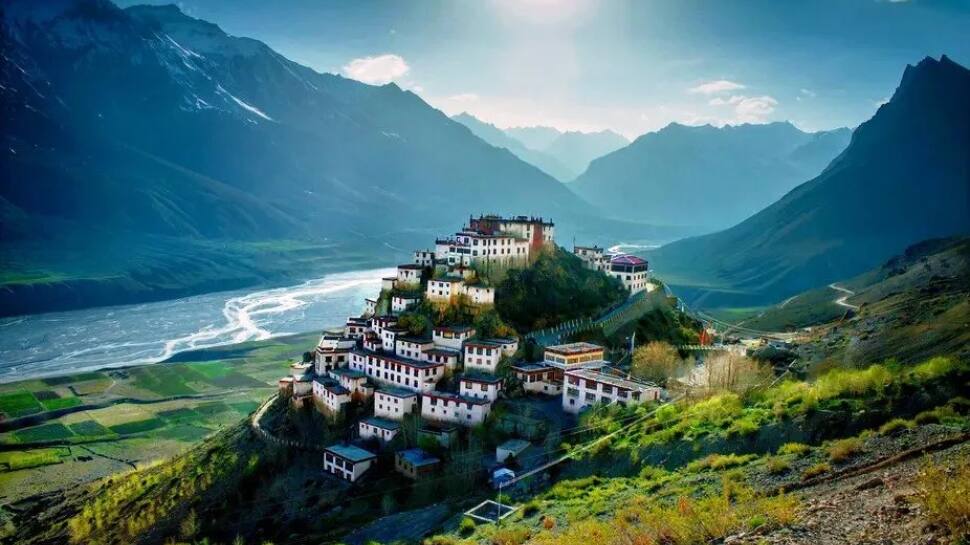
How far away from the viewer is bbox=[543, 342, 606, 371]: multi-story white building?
5334cm

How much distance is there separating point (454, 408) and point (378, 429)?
20.5 feet

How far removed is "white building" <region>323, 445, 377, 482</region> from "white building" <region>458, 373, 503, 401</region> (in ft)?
26.4

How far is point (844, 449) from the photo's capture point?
25016 millimetres

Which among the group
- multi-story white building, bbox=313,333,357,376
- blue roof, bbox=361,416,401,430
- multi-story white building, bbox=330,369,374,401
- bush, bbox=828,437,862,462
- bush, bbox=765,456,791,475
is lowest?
blue roof, bbox=361,416,401,430

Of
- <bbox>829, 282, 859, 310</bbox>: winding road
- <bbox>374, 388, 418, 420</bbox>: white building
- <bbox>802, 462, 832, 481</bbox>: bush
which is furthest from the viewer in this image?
<bbox>829, 282, 859, 310</bbox>: winding road

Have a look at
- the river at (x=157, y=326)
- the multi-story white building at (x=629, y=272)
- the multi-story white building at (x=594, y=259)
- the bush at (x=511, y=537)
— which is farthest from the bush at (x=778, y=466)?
the river at (x=157, y=326)

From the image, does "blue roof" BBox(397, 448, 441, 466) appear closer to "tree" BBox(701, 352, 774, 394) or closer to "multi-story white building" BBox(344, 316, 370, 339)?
"multi-story white building" BBox(344, 316, 370, 339)

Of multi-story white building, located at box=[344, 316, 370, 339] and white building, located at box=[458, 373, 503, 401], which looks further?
multi-story white building, located at box=[344, 316, 370, 339]

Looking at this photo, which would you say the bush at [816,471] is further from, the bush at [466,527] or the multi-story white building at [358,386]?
the multi-story white building at [358,386]

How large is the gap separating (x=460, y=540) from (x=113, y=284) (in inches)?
6283

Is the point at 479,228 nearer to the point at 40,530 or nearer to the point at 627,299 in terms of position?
the point at 627,299

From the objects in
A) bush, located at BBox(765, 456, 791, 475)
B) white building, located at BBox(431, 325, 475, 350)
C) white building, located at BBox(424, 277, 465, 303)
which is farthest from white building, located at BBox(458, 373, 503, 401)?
bush, located at BBox(765, 456, 791, 475)

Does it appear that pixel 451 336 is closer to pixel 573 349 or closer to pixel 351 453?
pixel 573 349

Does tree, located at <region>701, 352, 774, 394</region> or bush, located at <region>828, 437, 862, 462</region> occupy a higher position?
bush, located at <region>828, 437, 862, 462</region>
